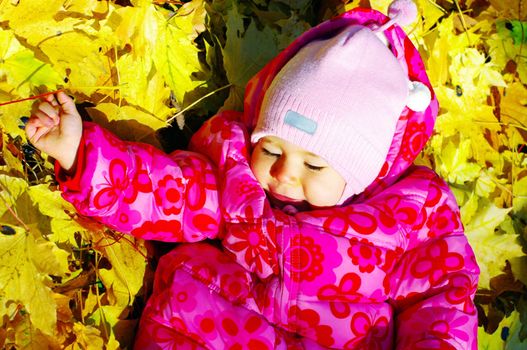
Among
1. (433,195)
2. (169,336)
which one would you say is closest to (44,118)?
(169,336)

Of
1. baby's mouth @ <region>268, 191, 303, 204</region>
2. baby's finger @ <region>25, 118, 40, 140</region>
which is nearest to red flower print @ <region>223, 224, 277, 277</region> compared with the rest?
baby's mouth @ <region>268, 191, 303, 204</region>

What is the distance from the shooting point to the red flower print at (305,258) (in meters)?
1.73

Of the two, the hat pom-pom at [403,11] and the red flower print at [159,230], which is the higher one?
the hat pom-pom at [403,11]

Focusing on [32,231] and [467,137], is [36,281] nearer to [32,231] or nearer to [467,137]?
[32,231]

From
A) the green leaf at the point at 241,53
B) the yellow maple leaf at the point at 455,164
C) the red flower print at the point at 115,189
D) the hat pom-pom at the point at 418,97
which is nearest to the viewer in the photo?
the red flower print at the point at 115,189

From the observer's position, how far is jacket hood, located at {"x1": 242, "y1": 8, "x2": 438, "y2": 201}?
186cm

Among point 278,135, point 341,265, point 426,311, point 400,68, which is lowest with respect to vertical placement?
point 426,311

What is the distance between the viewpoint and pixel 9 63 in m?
1.57

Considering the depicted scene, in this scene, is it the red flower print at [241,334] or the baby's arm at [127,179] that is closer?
the baby's arm at [127,179]

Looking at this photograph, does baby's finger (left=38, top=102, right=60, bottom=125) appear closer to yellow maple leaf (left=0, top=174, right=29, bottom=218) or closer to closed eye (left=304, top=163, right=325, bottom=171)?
yellow maple leaf (left=0, top=174, right=29, bottom=218)

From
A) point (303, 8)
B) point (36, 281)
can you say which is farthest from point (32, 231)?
point (303, 8)

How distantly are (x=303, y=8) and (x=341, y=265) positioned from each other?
102 cm

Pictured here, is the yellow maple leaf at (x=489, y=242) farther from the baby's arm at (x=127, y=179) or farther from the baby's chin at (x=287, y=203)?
the baby's arm at (x=127, y=179)

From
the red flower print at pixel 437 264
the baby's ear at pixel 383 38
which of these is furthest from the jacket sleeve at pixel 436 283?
the baby's ear at pixel 383 38
